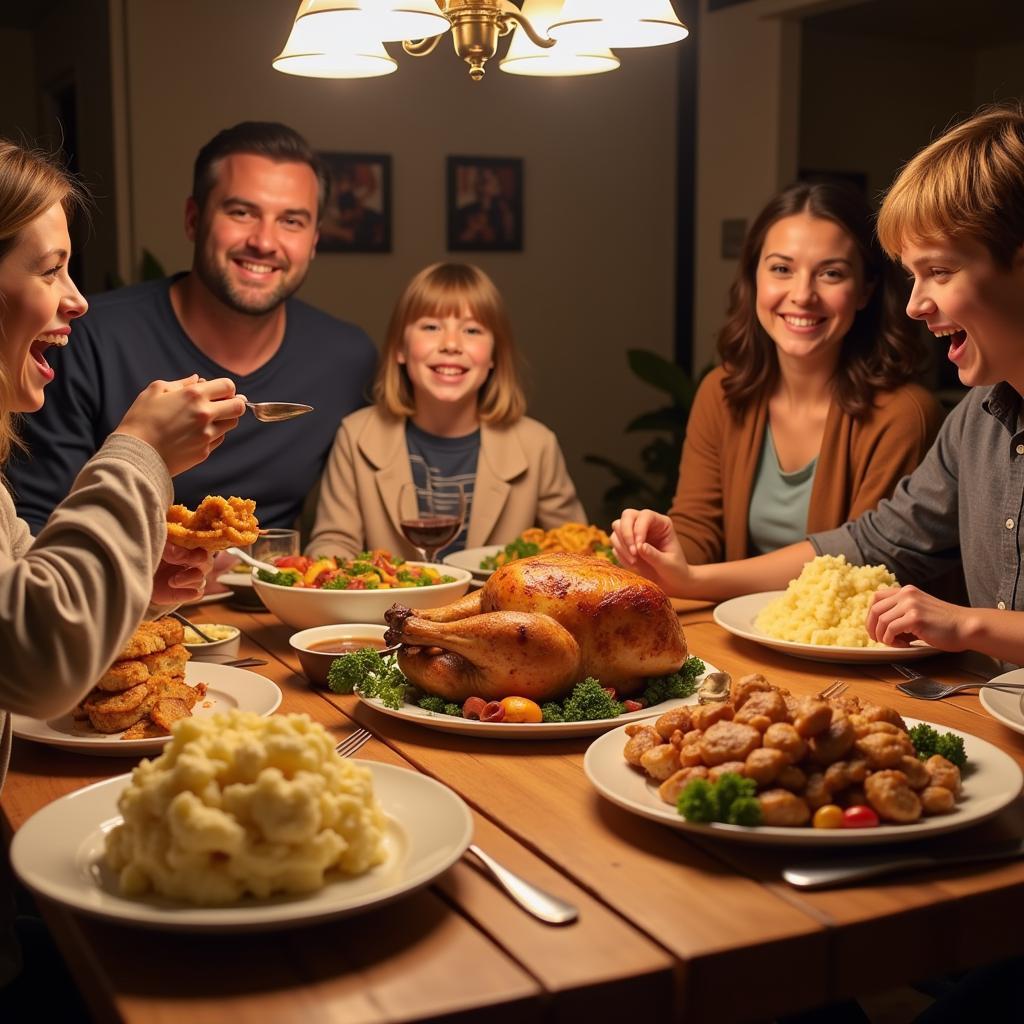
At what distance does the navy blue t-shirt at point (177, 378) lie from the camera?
3.24 meters

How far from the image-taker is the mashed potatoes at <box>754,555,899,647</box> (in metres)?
2.01

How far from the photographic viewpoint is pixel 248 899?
43.4 inches

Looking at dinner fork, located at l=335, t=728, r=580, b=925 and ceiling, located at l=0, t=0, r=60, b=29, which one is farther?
ceiling, located at l=0, t=0, r=60, b=29

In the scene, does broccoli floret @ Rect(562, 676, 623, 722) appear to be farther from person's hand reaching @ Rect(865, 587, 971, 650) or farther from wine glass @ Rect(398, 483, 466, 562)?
wine glass @ Rect(398, 483, 466, 562)

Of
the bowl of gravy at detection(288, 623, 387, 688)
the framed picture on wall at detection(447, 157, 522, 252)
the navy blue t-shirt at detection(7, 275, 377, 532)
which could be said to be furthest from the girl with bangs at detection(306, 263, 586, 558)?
the framed picture on wall at detection(447, 157, 522, 252)

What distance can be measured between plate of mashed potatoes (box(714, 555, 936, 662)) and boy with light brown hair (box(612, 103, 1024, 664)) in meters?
0.05

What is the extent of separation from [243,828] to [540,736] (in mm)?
603

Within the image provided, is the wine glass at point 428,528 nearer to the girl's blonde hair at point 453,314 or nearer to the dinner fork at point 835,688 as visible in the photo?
the girl's blonde hair at point 453,314

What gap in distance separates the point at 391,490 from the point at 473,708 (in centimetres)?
183

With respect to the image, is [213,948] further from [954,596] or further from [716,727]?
[954,596]

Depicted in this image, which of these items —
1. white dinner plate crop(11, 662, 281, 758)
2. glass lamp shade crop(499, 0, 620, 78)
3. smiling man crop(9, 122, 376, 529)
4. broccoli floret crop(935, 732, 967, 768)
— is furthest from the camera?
smiling man crop(9, 122, 376, 529)

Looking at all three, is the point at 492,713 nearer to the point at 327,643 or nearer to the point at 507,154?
the point at 327,643

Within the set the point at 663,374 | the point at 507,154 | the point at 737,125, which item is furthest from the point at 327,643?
the point at 737,125

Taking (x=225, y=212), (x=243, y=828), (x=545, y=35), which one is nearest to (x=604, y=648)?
(x=243, y=828)
